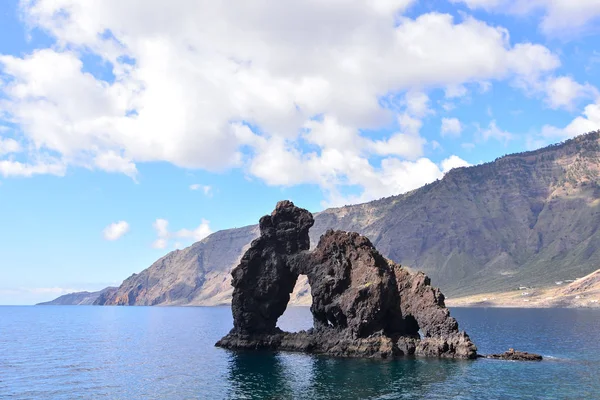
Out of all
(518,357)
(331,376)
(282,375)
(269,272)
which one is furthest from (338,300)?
(518,357)

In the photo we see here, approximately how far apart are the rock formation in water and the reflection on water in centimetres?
569

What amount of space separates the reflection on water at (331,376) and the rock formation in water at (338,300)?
5693 millimetres

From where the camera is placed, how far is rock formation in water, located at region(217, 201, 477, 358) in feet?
302

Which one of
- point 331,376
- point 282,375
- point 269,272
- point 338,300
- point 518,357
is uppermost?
point 269,272

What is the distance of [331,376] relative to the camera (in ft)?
246

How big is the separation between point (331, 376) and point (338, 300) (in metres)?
23.5

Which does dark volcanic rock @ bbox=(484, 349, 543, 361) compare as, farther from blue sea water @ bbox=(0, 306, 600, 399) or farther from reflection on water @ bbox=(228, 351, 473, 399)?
reflection on water @ bbox=(228, 351, 473, 399)

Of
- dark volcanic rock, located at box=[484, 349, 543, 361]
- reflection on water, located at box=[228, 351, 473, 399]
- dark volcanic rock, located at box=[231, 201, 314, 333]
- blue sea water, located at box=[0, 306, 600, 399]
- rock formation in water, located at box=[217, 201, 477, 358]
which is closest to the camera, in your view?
reflection on water, located at box=[228, 351, 473, 399]

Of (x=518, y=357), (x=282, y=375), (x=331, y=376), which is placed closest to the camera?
(x=331, y=376)

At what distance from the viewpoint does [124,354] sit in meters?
110

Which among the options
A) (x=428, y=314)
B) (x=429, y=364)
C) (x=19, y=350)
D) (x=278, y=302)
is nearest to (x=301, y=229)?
(x=278, y=302)

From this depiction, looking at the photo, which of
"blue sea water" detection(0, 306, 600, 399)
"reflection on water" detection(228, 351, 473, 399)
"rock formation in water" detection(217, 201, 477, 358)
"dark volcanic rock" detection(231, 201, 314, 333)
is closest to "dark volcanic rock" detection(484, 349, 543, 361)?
"blue sea water" detection(0, 306, 600, 399)

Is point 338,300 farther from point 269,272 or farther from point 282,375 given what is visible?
point 282,375

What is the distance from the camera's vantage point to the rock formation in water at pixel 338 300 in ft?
302
